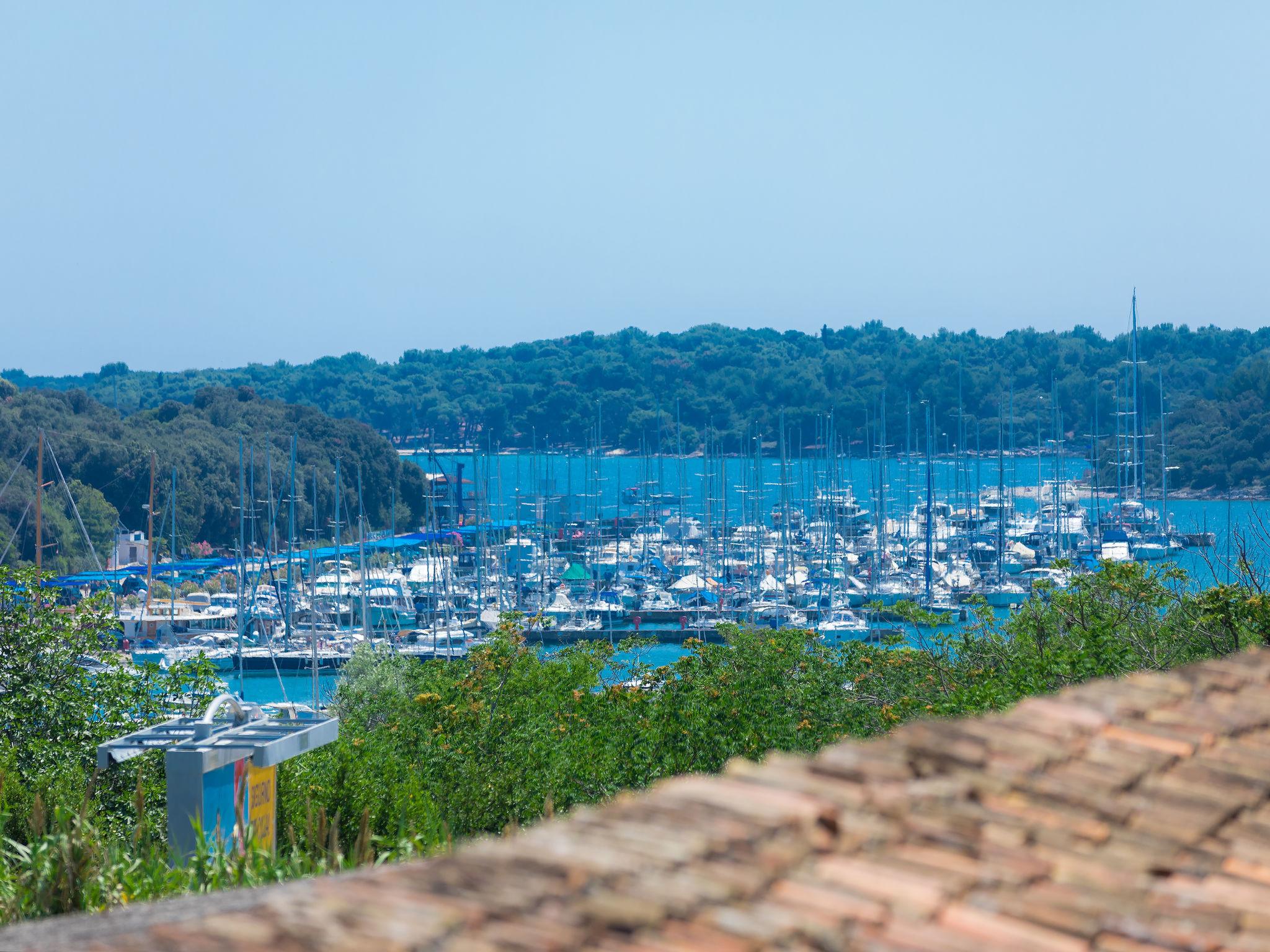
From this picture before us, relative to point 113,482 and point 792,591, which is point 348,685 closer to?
point 792,591

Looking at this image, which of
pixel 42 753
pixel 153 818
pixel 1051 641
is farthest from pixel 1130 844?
pixel 1051 641

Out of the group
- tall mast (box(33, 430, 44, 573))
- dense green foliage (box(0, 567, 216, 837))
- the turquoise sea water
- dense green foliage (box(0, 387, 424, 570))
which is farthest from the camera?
dense green foliage (box(0, 387, 424, 570))

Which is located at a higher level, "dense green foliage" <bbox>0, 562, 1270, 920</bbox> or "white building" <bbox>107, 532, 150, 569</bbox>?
"dense green foliage" <bbox>0, 562, 1270, 920</bbox>

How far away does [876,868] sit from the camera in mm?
2562

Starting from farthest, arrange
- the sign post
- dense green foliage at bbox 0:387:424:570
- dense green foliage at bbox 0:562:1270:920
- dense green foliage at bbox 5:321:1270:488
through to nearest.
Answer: dense green foliage at bbox 5:321:1270:488 < dense green foliage at bbox 0:387:424:570 < dense green foliage at bbox 0:562:1270:920 < the sign post

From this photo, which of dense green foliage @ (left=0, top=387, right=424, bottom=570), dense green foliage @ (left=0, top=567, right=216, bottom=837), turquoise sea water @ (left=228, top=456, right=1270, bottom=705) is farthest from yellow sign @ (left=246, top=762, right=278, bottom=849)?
dense green foliage @ (left=0, top=387, right=424, bottom=570)

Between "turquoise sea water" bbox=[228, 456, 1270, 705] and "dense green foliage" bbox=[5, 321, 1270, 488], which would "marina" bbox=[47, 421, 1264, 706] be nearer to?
"turquoise sea water" bbox=[228, 456, 1270, 705]

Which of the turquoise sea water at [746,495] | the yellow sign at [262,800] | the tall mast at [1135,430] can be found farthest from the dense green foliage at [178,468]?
the yellow sign at [262,800]

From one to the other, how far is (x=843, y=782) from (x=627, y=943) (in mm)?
951

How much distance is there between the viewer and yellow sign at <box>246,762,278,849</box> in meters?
8.32

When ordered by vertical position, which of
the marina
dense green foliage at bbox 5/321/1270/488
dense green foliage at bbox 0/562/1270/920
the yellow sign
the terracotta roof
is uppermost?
dense green foliage at bbox 5/321/1270/488

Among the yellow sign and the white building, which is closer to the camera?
the yellow sign

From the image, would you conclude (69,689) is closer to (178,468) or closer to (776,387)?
(178,468)

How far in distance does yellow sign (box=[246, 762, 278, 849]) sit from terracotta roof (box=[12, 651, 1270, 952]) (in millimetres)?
5048
